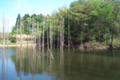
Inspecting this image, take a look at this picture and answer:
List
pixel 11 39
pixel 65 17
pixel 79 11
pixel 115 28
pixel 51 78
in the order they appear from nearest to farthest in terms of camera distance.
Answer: pixel 51 78, pixel 115 28, pixel 79 11, pixel 65 17, pixel 11 39

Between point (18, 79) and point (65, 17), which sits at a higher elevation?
point (65, 17)

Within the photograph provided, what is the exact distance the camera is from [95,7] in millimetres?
51906

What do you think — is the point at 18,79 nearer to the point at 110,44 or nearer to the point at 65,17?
the point at 110,44

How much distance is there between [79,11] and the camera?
5362 centimetres

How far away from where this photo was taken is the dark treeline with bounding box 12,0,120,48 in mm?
50031

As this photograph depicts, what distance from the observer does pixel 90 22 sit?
52.5m

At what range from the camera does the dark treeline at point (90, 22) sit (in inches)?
1970

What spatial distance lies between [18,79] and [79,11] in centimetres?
3484

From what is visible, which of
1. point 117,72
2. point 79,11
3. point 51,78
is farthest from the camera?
point 79,11

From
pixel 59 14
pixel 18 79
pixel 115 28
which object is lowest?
pixel 18 79

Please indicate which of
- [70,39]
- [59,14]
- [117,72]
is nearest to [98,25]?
[70,39]

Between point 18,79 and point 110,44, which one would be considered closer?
point 18,79

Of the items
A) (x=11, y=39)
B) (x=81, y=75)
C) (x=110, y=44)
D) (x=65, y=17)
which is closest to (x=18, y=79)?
(x=81, y=75)

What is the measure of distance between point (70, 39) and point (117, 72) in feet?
109
